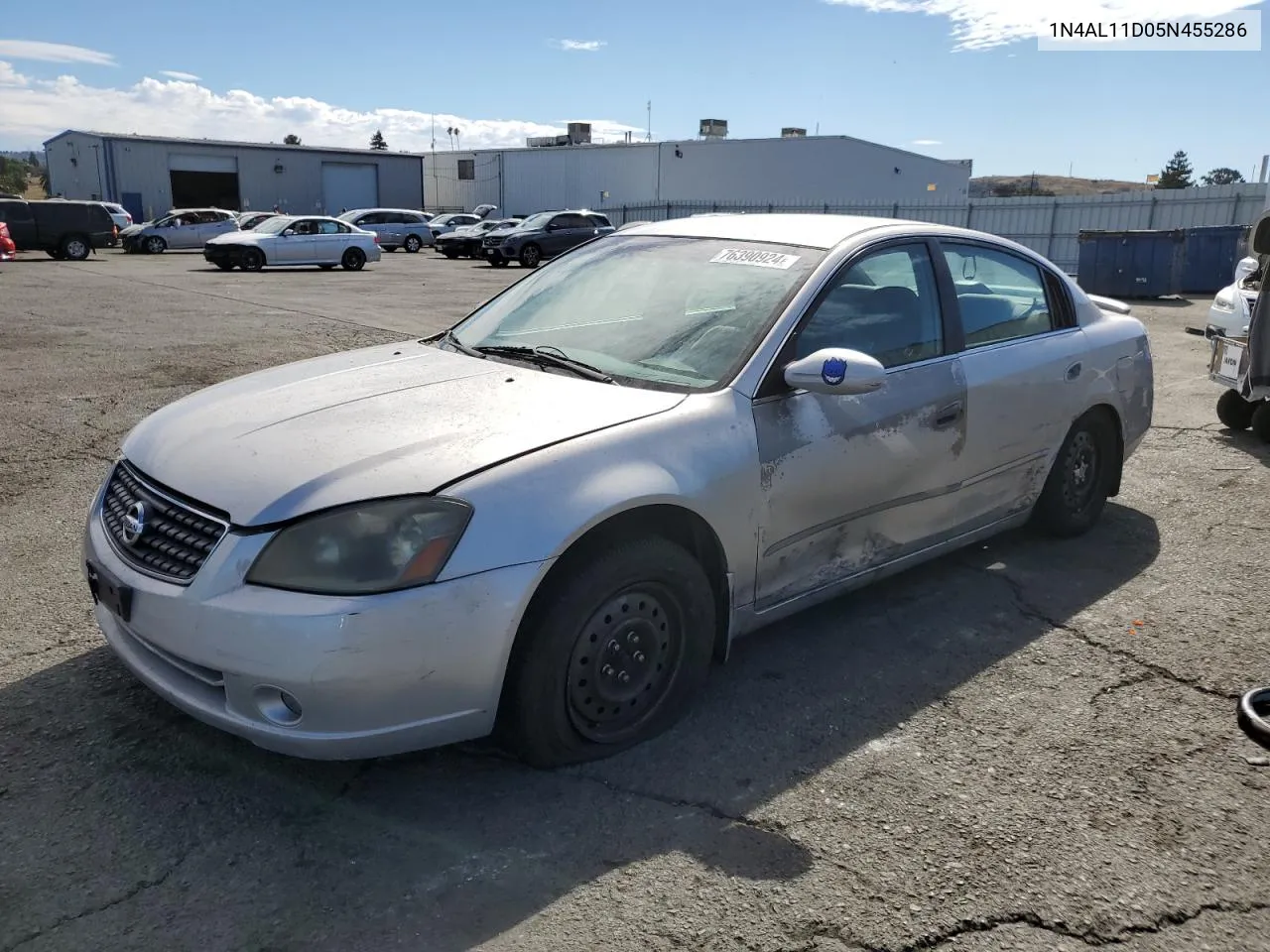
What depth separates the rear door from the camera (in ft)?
14.1

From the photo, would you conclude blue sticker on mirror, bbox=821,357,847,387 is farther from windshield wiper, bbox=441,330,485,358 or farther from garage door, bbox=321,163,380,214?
garage door, bbox=321,163,380,214

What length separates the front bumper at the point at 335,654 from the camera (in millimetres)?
2557

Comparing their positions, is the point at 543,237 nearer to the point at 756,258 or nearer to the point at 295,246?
the point at 295,246

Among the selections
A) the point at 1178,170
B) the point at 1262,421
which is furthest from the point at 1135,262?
the point at 1178,170

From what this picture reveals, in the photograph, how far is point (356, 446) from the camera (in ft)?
9.57

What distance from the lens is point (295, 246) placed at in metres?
27.9

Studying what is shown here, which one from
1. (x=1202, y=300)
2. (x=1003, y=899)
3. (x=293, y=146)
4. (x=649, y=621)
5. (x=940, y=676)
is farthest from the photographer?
(x=293, y=146)

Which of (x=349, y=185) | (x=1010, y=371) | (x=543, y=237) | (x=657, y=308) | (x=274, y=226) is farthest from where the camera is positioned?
(x=349, y=185)

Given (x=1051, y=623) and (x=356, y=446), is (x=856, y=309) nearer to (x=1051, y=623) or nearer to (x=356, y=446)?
(x=1051, y=623)

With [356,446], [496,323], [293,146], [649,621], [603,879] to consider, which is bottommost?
[603,879]

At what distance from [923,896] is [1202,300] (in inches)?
777

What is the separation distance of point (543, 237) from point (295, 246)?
282 inches

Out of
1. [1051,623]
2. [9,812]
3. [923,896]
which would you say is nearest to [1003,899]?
[923,896]

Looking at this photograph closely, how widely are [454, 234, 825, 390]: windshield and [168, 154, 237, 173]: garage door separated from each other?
5340 centimetres
